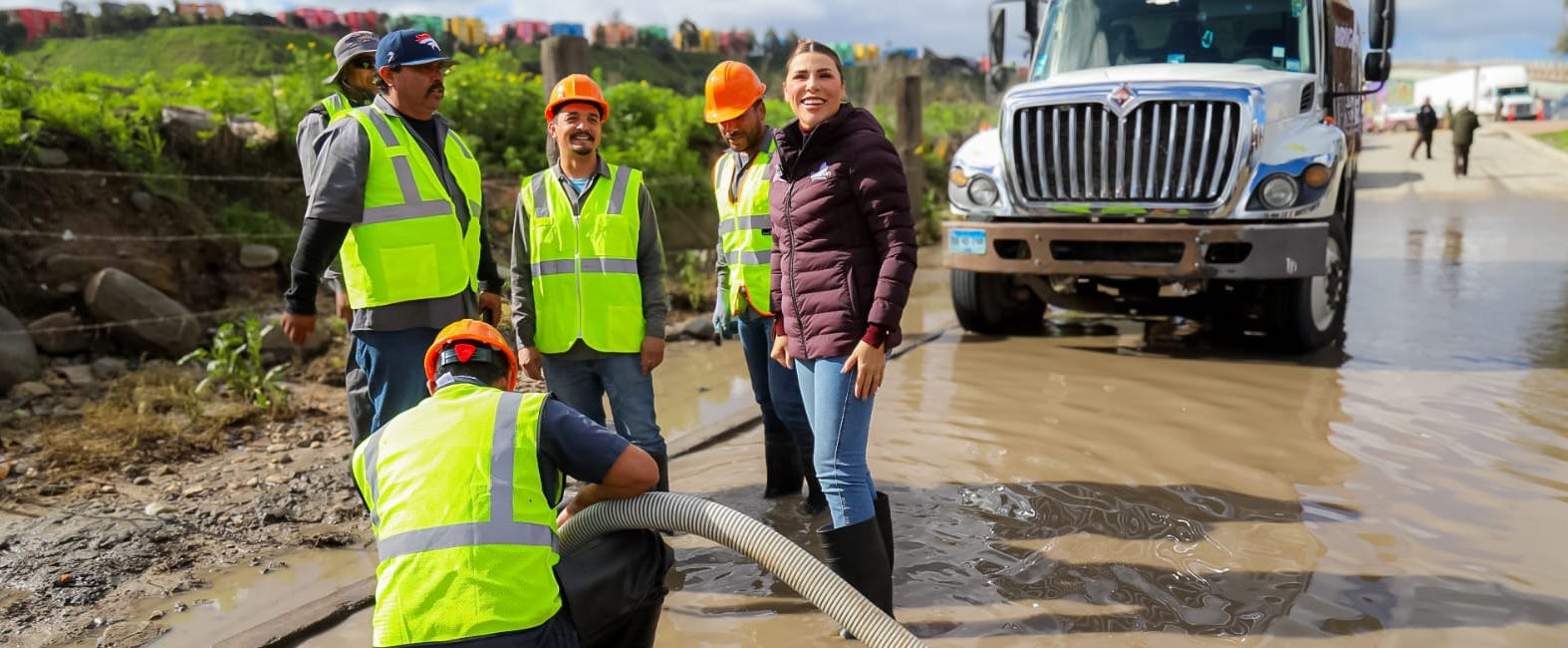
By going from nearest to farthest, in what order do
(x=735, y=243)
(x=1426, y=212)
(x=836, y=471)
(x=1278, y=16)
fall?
(x=836, y=471), (x=735, y=243), (x=1278, y=16), (x=1426, y=212)

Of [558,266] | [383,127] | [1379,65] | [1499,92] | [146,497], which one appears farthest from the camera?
[1499,92]

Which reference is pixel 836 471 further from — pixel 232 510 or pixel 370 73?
pixel 232 510

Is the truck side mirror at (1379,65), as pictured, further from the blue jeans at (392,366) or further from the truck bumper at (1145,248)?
the blue jeans at (392,366)

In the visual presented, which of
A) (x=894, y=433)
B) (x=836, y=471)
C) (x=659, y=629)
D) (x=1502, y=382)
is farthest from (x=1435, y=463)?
(x=659, y=629)

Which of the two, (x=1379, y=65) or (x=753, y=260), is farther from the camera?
(x=1379, y=65)

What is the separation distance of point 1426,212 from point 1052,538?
1582 cm

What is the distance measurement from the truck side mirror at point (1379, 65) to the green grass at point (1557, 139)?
2730 centimetres

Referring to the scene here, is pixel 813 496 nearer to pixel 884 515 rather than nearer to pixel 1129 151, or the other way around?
pixel 884 515

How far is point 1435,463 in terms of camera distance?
4953 millimetres

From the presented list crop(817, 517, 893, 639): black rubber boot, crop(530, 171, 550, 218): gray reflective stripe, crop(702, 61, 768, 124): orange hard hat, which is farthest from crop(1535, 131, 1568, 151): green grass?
crop(817, 517, 893, 639): black rubber boot

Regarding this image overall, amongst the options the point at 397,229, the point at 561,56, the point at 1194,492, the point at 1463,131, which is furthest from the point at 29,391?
the point at 1463,131

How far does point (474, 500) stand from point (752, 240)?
2.27 meters

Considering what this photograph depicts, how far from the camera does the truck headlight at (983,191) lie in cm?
746

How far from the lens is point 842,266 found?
321 centimetres
